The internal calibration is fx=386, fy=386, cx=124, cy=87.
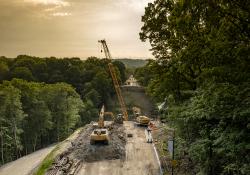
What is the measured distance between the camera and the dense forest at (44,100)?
60969 millimetres

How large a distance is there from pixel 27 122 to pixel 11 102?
25.9 feet

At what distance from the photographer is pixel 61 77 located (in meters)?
105

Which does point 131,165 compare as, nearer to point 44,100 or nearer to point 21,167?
point 21,167

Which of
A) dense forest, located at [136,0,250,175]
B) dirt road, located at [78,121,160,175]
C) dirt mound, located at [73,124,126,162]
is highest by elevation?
dense forest, located at [136,0,250,175]

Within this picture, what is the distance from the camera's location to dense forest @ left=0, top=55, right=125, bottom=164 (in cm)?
6097

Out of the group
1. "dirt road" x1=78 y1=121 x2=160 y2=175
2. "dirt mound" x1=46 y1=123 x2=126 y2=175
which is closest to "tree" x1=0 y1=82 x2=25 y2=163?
"dirt mound" x1=46 y1=123 x2=126 y2=175

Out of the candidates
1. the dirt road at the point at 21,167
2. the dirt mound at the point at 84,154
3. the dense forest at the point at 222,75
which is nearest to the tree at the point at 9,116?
the dirt road at the point at 21,167

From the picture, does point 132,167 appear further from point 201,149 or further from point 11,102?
point 11,102

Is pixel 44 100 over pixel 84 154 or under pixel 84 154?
over

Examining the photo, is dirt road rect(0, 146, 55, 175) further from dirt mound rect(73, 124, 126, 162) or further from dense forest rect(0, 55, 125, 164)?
dirt mound rect(73, 124, 126, 162)

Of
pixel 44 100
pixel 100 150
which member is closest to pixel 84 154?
pixel 100 150

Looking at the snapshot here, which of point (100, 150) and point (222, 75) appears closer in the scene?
point (222, 75)

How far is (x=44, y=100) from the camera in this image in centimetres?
7169

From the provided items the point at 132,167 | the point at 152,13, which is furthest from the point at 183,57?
the point at 132,167
